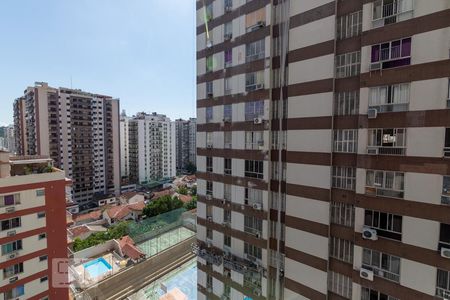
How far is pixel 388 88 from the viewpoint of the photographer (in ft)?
25.2

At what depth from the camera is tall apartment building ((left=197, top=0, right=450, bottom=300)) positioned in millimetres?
7070

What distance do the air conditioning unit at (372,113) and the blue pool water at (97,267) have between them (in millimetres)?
29636

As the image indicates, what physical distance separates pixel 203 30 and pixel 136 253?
2706 centimetres

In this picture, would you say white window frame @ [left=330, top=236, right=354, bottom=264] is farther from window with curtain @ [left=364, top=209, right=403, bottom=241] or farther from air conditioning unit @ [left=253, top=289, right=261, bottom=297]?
air conditioning unit @ [left=253, top=289, right=261, bottom=297]

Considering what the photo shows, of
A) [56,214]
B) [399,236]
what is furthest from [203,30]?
[56,214]

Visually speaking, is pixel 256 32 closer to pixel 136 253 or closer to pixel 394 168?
pixel 394 168

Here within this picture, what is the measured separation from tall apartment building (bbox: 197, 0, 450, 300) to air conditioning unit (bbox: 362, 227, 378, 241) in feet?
0.10

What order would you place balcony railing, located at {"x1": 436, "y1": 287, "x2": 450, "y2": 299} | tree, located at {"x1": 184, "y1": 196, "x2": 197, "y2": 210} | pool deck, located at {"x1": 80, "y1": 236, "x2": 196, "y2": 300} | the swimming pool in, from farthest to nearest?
1. tree, located at {"x1": 184, "y1": 196, "x2": 197, "y2": 210}
2. pool deck, located at {"x1": 80, "y1": 236, "x2": 196, "y2": 300}
3. the swimming pool
4. balcony railing, located at {"x1": 436, "y1": 287, "x2": 450, "y2": 299}

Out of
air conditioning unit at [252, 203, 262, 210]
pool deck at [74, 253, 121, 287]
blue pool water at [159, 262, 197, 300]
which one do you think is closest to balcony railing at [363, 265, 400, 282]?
air conditioning unit at [252, 203, 262, 210]

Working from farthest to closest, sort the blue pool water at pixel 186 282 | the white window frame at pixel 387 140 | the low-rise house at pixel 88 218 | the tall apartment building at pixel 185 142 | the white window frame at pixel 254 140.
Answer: the tall apartment building at pixel 185 142 < the low-rise house at pixel 88 218 < the blue pool water at pixel 186 282 < the white window frame at pixel 254 140 < the white window frame at pixel 387 140

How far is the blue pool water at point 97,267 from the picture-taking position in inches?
1009

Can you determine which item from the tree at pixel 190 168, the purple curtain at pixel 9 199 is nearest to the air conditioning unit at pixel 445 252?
the purple curtain at pixel 9 199

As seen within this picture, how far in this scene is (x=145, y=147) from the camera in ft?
222

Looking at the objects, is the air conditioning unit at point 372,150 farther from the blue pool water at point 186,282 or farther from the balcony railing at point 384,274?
the blue pool water at point 186,282
